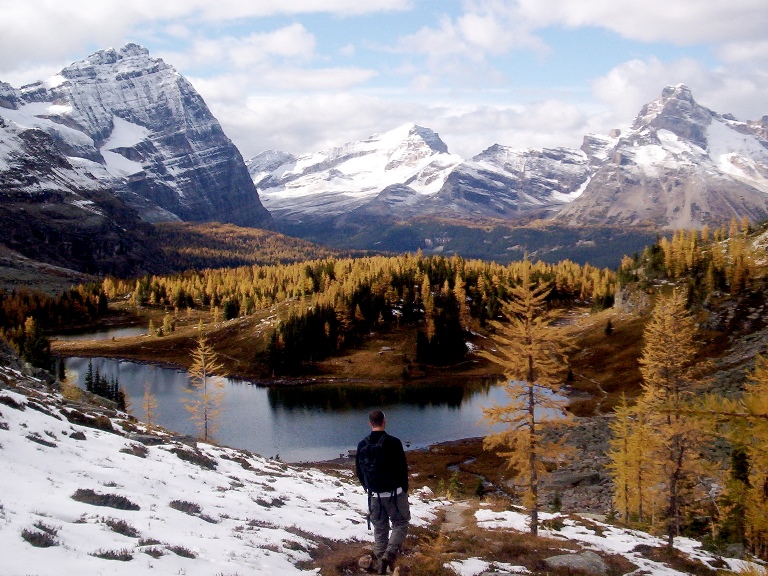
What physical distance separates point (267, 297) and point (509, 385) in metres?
161

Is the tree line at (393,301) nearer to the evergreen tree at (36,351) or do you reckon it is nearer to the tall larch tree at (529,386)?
the evergreen tree at (36,351)

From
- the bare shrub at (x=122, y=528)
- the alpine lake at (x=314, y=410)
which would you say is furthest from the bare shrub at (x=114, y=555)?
the alpine lake at (x=314, y=410)

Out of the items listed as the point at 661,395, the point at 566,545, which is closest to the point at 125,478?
the point at 566,545

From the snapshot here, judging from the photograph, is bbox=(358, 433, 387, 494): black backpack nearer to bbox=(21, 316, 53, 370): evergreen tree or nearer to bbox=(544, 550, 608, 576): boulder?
bbox=(544, 550, 608, 576): boulder

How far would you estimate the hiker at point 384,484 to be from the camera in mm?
14667

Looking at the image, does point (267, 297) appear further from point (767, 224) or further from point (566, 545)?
point (566, 545)

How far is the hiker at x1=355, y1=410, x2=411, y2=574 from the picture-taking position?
48.1 feet

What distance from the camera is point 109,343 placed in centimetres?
15850

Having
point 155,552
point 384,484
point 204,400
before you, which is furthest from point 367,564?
point 204,400

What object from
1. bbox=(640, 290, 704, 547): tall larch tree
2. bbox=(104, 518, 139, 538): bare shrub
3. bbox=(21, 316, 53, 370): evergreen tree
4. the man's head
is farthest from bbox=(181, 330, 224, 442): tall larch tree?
the man's head

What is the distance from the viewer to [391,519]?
592 inches

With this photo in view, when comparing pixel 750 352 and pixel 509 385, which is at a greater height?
pixel 509 385

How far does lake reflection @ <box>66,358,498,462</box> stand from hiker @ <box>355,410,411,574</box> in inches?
2304

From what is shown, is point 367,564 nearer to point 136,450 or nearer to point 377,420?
point 377,420
